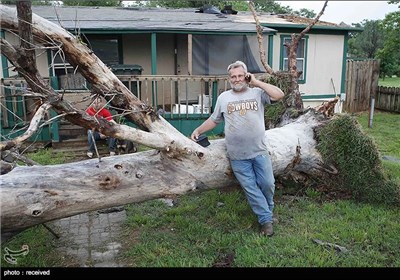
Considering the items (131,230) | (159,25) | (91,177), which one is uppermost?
(159,25)

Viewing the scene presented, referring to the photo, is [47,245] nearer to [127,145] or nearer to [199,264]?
[199,264]

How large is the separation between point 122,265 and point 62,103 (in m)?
1.64

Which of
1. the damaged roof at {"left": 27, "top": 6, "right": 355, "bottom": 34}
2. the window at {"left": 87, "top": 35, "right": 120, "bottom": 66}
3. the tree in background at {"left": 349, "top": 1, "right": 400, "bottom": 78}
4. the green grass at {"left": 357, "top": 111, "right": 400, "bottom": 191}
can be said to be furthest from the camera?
the tree in background at {"left": 349, "top": 1, "right": 400, "bottom": 78}

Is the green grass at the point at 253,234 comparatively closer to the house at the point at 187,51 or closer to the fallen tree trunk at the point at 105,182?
the fallen tree trunk at the point at 105,182

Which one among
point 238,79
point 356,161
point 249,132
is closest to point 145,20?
point 238,79

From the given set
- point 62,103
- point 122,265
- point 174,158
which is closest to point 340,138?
point 174,158

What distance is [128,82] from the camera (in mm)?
9008

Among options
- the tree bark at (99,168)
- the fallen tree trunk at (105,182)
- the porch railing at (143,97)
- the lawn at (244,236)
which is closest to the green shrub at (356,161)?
the lawn at (244,236)

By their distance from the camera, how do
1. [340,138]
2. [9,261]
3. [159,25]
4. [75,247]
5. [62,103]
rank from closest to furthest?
[62,103], [9,261], [75,247], [340,138], [159,25]

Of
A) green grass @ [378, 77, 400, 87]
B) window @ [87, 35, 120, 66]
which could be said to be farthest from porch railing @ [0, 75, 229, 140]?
green grass @ [378, 77, 400, 87]

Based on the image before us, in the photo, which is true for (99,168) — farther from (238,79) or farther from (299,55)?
(299,55)

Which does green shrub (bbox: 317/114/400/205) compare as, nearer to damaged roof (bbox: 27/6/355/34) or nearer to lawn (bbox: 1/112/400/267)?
lawn (bbox: 1/112/400/267)

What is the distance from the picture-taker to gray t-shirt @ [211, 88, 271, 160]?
13.3 feet

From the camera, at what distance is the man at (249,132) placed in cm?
404
